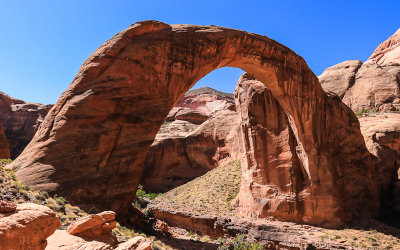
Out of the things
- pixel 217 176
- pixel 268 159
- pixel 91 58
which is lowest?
pixel 217 176

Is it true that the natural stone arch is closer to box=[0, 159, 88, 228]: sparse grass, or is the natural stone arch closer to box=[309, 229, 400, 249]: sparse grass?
box=[0, 159, 88, 228]: sparse grass

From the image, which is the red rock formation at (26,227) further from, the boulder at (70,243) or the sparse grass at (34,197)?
the sparse grass at (34,197)

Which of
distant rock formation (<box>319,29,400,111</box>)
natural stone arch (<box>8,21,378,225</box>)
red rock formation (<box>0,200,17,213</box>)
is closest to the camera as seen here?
red rock formation (<box>0,200,17,213</box>)

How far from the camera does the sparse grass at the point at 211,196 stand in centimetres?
2306

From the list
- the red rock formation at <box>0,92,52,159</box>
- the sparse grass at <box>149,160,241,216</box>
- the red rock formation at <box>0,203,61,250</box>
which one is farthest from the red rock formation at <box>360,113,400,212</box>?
the red rock formation at <box>0,92,52,159</box>

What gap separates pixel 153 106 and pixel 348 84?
35.6 meters

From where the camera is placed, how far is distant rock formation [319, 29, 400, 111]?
35.1 m

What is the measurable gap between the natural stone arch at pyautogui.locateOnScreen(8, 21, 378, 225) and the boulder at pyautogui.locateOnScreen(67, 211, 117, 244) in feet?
12.7

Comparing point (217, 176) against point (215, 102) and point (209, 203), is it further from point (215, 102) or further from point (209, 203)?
point (215, 102)

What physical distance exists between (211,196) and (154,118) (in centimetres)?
1431

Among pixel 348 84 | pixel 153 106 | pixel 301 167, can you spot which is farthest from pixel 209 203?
pixel 348 84

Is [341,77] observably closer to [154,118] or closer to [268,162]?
[268,162]

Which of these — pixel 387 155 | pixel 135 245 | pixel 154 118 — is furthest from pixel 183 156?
pixel 135 245

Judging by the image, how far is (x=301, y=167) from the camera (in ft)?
64.6
